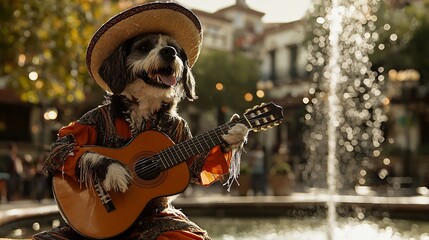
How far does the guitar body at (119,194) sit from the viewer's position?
301 centimetres

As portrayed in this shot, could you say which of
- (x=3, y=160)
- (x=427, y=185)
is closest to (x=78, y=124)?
(x=427, y=185)

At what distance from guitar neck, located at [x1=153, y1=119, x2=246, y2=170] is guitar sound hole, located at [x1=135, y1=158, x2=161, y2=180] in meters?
0.03

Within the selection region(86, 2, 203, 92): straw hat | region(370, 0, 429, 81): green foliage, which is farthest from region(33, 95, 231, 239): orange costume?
region(370, 0, 429, 81): green foliage

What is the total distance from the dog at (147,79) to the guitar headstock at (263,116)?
0.18ft

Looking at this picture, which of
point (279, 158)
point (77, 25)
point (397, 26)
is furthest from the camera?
point (397, 26)

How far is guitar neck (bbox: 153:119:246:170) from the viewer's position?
314 centimetres

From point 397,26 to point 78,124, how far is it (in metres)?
23.7

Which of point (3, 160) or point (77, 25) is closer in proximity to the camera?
point (77, 25)

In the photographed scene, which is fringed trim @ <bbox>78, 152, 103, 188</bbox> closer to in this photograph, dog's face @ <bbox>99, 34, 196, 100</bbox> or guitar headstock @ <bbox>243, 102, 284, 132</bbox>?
dog's face @ <bbox>99, 34, 196, 100</bbox>

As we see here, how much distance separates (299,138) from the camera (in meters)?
35.8

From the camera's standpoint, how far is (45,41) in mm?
12156

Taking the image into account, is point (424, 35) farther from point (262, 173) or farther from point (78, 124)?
point (78, 124)

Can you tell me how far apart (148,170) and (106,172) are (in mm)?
232

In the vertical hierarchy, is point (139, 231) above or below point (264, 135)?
above
